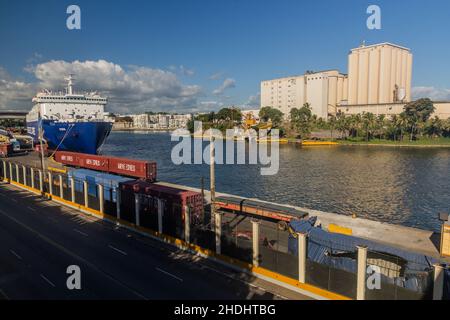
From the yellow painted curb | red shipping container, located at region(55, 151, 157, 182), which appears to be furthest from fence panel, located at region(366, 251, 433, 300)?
red shipping container, located at region(55, 151, 157, 182)

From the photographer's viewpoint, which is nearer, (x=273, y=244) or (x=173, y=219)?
(x=273, y=244)

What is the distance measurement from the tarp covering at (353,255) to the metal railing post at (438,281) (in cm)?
80

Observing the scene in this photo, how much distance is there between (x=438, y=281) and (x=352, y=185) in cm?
4790

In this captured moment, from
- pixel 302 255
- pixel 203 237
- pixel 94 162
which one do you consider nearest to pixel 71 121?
pixel 94 162

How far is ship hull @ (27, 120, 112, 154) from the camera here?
2894 inches

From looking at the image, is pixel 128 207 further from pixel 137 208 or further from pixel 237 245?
pixel 237 245

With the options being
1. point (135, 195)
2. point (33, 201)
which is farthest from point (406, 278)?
point (33, 201)

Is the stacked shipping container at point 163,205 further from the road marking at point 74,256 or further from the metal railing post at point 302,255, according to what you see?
the metal railing post at point 302,255

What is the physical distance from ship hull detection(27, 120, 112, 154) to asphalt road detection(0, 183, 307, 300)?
4763 cm

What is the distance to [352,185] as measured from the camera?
5975cm

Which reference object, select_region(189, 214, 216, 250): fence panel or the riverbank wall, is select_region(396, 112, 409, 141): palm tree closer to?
the riverbank wall
